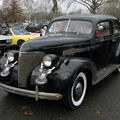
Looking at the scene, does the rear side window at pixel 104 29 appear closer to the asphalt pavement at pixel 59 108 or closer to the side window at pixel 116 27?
the side window at pixel 116 27

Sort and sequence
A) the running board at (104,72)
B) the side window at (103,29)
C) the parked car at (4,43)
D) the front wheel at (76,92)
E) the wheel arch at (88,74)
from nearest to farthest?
the front wheel at (76,92)
the wheel arch at (88,74)
the running board at (104,72)
the side window at (103,29)
the parked car at (4,43)

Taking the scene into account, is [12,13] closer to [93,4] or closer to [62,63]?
[93,4]

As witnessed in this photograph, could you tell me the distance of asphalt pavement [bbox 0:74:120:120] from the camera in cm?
431

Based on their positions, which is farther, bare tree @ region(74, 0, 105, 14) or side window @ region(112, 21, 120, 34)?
bare tree @ region(74, 0, 105, 14)

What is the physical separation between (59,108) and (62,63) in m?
0.94

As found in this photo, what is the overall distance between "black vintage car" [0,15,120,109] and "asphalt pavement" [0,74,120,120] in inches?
9.6

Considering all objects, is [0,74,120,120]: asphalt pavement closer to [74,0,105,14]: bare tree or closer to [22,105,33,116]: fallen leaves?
[22,105,33,116]: fallen leaves

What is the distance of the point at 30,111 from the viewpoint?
14.9ft

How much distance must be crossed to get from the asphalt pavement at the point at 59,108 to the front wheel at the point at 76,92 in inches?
5.5

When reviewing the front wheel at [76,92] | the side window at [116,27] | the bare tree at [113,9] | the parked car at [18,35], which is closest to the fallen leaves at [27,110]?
the front wheel at [76,92]

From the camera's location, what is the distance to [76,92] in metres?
4.62

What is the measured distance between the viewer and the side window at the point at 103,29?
588cm

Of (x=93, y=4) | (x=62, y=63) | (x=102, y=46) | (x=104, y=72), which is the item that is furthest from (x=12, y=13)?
(x=62, y=63)

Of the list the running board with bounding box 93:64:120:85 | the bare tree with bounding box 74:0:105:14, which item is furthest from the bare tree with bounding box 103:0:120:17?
the running board with bounding box 93:64:120:85
